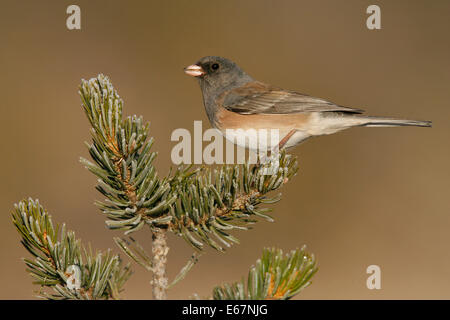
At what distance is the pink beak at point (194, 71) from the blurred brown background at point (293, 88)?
801mm

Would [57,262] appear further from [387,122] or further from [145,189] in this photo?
[387,122]

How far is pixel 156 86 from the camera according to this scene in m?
3.61

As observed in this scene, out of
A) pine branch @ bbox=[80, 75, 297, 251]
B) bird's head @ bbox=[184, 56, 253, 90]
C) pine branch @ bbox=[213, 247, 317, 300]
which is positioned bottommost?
pine branch @ bbox=[213, 247, 317, 300]

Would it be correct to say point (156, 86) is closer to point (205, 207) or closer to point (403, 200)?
point (403, 200)

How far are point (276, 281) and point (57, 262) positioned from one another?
496 mm

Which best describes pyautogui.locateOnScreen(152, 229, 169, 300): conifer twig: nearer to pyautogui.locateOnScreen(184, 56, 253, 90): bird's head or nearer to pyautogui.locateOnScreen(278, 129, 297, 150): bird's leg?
pyautogui.locateOnScreen(278, 129, 297, 150): bird's leg

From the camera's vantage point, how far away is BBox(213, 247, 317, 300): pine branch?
90cm

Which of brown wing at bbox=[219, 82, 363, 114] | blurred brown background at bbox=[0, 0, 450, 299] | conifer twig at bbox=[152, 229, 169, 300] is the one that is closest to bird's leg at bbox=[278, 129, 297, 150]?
brown wing at bbox=[219, 82, 363, 114]

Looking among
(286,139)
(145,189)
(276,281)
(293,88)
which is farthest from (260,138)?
(293,88)

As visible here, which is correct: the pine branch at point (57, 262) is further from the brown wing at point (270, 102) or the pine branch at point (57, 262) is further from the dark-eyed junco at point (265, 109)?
the brown wing at point (270, 102)

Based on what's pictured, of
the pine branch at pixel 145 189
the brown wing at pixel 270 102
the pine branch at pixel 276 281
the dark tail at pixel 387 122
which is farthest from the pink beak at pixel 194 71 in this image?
the pine branch at pixel 276 281
